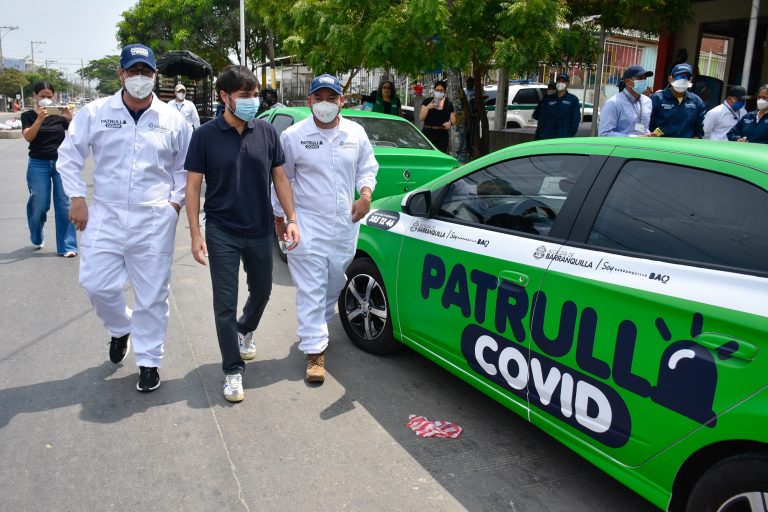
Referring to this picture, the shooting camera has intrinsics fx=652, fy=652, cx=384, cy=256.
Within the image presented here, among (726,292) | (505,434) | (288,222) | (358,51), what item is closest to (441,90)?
(358,51)

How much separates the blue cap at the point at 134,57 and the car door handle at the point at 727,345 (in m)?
3.21

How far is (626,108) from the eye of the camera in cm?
695

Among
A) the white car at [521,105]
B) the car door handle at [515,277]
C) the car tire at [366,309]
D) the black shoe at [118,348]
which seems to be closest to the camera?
the car door handle at [515,277]

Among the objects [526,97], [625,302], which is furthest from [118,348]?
[526,97]

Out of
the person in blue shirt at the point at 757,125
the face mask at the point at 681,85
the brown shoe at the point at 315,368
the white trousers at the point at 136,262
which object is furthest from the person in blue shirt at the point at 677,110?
the white trousers at the point at 136,262

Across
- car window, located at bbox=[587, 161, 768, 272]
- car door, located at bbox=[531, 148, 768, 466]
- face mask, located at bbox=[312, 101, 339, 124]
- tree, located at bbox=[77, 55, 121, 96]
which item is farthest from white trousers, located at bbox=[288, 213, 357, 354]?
tree, located at bbox=[77, 55, 121, 96]

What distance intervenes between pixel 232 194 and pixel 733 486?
284cm

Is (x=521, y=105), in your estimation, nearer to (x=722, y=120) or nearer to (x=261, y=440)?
(x=722, y=120)

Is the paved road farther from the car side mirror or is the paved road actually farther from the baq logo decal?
the car side mirror

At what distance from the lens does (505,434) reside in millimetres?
3607

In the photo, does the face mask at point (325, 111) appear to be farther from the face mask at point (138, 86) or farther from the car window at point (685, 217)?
the car window at point (685, 217)

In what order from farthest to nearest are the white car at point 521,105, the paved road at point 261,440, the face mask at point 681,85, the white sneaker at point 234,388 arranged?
the white car at point 521,105, the face mask at point 681,85, the white sneaker at point 234,388, the paved road at point 261,440

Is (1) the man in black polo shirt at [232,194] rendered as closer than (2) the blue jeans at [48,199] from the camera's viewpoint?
Yes

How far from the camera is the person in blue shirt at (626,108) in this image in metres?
6.88
